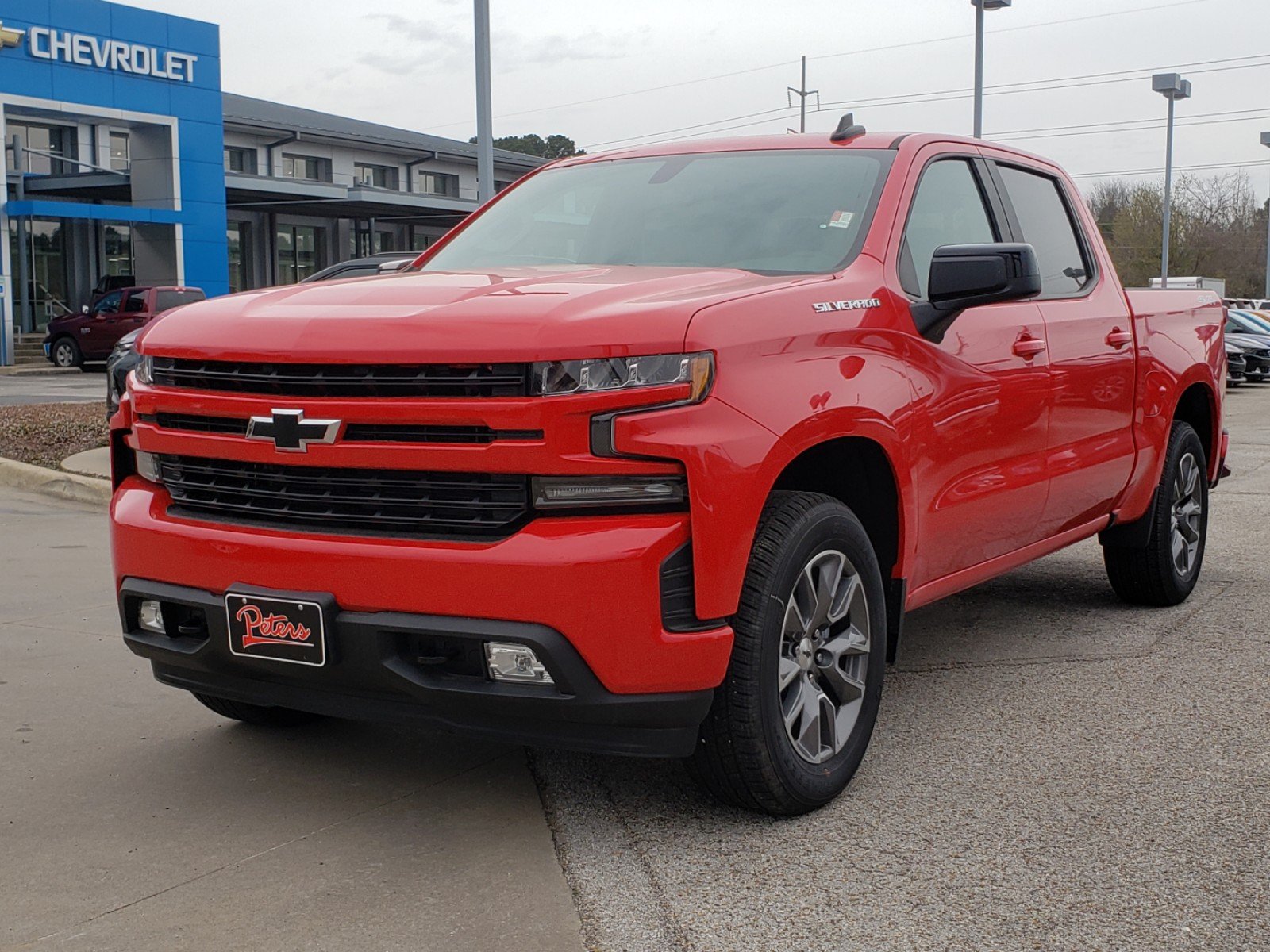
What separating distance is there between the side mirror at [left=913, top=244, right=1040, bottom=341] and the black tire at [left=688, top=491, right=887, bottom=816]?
76 centimetres

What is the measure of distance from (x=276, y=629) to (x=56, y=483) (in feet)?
24.6

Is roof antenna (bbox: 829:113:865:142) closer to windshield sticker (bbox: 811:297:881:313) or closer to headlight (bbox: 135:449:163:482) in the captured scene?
windshield sticker (bbox: 811:297:881:313)

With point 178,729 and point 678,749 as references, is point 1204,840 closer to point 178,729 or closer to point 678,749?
point 678,749

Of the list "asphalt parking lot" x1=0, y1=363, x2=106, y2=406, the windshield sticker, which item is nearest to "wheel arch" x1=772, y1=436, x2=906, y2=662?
the windshield sticker

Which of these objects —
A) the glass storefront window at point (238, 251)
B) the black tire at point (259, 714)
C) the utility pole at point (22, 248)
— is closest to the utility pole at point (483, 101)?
the black tire at point (259, 714)

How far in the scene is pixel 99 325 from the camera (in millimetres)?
28641

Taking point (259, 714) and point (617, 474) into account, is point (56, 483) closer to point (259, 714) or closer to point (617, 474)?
point (259, 714)

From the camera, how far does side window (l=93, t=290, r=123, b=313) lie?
28625 mm

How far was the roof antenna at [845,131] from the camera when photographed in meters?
4.79

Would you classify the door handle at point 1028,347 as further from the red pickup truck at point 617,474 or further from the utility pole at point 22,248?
the utility pole at point 22,248

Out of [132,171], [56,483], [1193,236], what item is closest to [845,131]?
[56,483]

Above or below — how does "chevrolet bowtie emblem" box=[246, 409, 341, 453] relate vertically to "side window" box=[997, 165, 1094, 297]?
below

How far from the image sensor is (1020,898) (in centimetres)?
324

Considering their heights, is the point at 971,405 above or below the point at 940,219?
below
